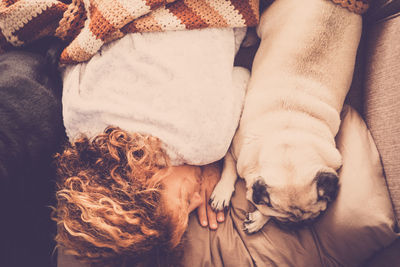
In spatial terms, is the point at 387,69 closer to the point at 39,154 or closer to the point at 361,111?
the point at 361,111

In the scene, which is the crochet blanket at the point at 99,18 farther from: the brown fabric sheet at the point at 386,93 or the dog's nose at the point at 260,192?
the dog's nose at the point at 260,192

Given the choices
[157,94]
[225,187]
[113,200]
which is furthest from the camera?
[225,187]

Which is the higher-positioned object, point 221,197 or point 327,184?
point 327,184

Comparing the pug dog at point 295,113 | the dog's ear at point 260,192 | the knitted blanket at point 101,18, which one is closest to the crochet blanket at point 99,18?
the knitted blanket at point 101,18

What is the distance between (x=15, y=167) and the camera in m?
0.87

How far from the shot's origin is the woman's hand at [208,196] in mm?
1158

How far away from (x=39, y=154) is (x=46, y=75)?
1.17 ft

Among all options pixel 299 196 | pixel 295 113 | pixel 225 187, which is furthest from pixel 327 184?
pixel 225 187

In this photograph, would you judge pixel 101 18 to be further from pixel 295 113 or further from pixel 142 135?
pixel 295 113

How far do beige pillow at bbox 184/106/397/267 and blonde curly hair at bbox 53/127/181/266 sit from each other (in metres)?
0.24

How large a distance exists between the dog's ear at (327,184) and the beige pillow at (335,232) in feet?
0.20

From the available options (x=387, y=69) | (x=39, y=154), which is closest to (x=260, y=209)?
(x=387, y=69)

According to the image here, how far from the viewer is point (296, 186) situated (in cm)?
99

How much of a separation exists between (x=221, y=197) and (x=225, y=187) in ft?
0.17
